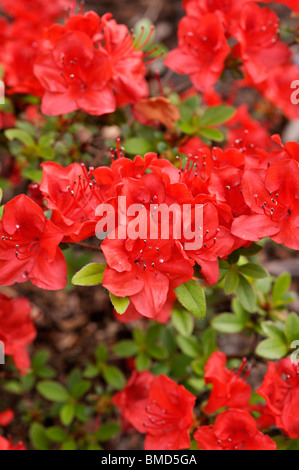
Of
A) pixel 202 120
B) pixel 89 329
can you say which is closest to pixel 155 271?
pixel 202 120

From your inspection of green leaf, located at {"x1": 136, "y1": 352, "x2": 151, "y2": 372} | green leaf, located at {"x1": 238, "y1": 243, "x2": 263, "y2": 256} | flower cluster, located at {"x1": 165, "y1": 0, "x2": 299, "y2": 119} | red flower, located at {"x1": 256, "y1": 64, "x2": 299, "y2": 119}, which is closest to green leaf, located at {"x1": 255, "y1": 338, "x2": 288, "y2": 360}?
green leaf, located at {"x1": 238, "y1": 243, "x2": 263, "y2": 256}

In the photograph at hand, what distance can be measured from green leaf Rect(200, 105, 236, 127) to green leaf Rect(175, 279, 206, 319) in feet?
2.37

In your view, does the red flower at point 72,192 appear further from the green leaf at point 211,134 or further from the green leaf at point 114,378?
the green leaf at point 114,378

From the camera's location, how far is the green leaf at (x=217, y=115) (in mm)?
1844

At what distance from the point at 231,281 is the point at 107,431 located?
825 millimetres

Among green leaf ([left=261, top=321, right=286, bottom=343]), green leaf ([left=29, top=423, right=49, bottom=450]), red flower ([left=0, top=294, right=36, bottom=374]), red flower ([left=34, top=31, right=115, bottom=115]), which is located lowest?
green leaf ([left=29, top=423, right=49, bottom=450])

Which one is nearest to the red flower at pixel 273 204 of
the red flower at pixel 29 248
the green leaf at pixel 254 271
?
the green leaf at pixel 254 271

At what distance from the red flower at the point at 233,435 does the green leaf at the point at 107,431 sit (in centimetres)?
53

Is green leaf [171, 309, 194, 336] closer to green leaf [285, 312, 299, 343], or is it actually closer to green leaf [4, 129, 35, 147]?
green leaf [285, 312, 299, 343]

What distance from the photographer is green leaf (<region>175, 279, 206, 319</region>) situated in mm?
1356

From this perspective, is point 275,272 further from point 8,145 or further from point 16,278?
point 16,278

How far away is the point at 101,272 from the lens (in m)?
1.36

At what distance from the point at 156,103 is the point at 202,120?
7.9 inches

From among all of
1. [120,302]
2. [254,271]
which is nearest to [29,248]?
[120,302]
